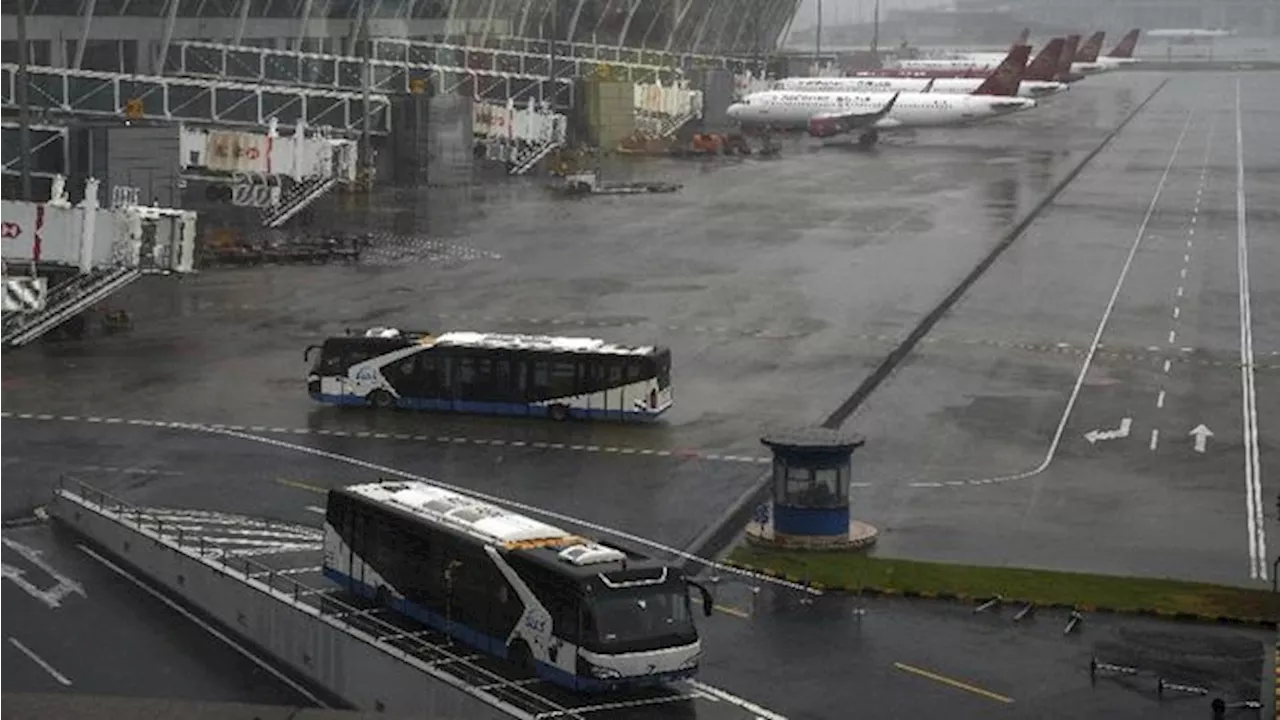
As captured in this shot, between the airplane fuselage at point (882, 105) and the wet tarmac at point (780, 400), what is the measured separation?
68.8m

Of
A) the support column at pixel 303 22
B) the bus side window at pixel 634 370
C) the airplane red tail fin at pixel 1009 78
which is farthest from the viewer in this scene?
the airplane red tail fin at pixel 1009 78

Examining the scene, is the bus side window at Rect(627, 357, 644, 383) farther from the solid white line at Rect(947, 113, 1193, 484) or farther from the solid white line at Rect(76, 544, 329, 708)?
the solid white line at Rect(76, 544, 329, 708)

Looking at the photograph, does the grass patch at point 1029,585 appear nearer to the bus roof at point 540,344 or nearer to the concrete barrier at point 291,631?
the concrete barrier at point 291,631

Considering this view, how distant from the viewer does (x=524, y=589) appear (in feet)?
113

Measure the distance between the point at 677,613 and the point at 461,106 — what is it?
92742 millimetres

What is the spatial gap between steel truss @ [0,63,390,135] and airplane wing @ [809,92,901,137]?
216ft

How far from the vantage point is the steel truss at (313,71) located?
125500 millimetres

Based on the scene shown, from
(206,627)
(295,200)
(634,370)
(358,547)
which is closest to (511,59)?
(295,200)

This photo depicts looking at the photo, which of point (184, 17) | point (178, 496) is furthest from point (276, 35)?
point (178, 496)

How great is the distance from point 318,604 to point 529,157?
10292cm

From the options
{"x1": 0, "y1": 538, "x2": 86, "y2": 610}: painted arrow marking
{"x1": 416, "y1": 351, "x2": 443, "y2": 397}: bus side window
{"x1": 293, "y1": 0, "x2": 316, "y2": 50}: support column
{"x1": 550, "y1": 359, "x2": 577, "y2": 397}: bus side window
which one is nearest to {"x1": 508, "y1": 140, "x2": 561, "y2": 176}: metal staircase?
{"x1": 293, "y1": 0, "x2": 316, "y2": 50}: support column

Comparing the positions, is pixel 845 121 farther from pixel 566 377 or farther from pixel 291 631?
pixel 291 631

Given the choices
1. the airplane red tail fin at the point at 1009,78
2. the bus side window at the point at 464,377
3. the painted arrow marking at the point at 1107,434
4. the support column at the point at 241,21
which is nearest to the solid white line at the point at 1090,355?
the painted arrow marking at the point at 1107,434

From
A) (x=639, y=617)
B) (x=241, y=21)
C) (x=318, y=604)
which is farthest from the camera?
(x=241, y=21)
